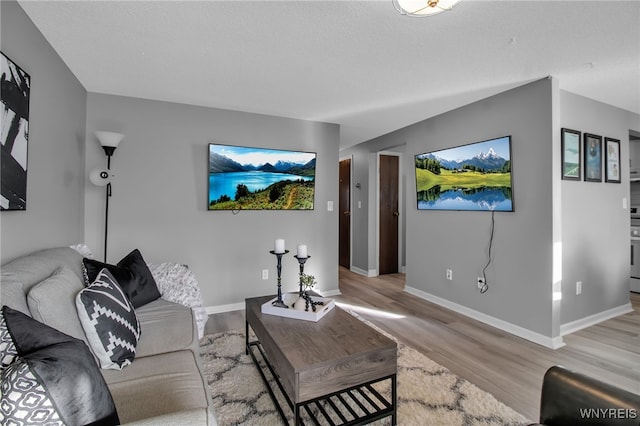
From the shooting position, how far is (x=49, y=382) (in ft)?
2.43

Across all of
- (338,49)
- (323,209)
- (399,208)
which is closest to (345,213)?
(399,208)

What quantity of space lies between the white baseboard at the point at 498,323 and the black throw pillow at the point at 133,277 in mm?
2893

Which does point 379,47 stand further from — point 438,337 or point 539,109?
point 438,337

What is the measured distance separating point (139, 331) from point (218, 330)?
127cm

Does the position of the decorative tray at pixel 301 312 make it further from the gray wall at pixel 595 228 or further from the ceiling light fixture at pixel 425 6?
the gray wall at pixel 595 228

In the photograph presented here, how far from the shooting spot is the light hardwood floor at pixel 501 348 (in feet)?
6.50

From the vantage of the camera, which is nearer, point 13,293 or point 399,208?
point 13,293

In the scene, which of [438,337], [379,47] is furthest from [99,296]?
[438,337]

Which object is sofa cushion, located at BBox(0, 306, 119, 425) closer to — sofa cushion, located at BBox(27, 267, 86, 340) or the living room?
sofa cushion, located at BBox(27, 267, 86, 340)

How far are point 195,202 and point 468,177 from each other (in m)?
2.85

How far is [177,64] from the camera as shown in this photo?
2.30m

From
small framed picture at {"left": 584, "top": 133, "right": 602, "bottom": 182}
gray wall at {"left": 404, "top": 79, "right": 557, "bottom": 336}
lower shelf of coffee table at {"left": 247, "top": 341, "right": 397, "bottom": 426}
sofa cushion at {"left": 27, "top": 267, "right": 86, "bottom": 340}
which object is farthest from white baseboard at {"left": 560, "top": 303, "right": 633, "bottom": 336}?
sofa cushion at {"left": 27, "top": 267, "right": 86, "bottom": 340}

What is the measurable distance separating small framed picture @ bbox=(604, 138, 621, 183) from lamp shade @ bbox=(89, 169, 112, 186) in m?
4.69

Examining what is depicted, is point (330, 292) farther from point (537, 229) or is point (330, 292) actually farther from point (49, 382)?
point (49, 382)
